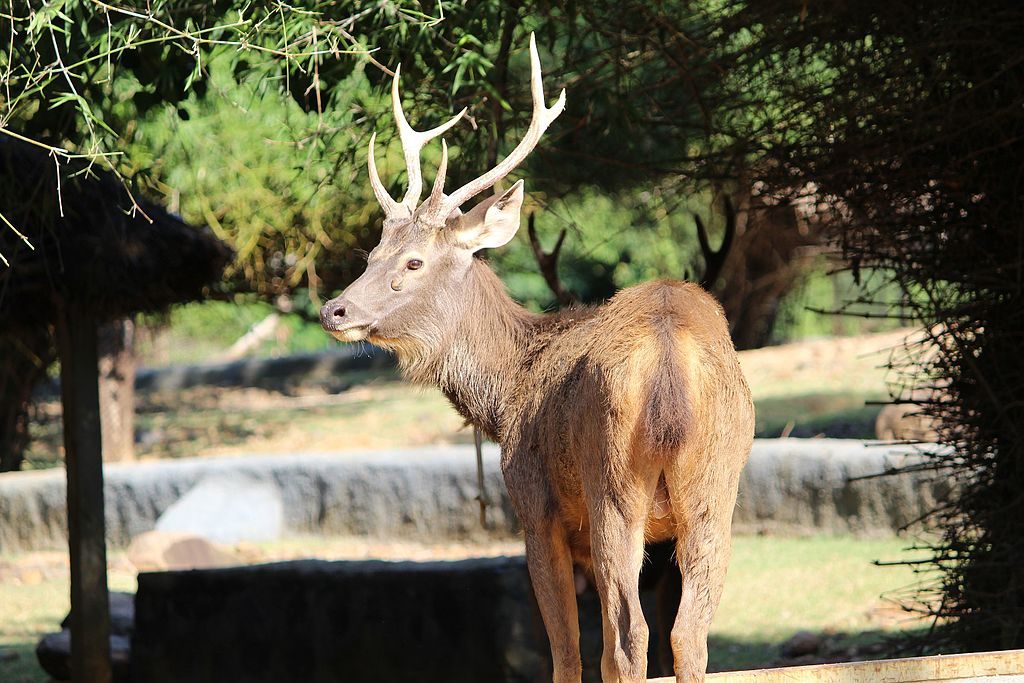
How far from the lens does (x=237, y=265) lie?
12.1m

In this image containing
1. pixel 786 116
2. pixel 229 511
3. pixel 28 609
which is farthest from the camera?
pixel 229 511

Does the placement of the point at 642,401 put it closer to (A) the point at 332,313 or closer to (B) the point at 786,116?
(A) the point at 332,313

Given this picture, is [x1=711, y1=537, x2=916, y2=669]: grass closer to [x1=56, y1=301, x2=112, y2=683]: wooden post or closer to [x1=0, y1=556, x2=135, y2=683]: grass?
[x1=56, y1=301, x2=112, y2=683]: wooden post

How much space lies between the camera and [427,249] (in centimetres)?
419

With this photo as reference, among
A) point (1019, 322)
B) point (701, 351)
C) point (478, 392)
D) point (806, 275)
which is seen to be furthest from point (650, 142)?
point (806, 275)

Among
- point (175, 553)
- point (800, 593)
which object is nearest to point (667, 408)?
point (800, 593)

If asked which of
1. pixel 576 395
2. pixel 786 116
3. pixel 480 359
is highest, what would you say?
pixel 786 116

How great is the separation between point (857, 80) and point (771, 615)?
425cm

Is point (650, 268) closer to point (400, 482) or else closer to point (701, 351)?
point (400, 482)

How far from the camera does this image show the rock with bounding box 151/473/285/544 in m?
11.5

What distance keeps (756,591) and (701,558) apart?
611cm

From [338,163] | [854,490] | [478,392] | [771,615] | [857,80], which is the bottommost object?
[771,615]

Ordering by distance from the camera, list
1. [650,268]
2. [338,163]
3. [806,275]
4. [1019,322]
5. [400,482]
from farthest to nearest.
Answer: [650,268] < [806,275] < [400,482] < [1019,322] < [338,163]

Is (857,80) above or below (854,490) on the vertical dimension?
above
